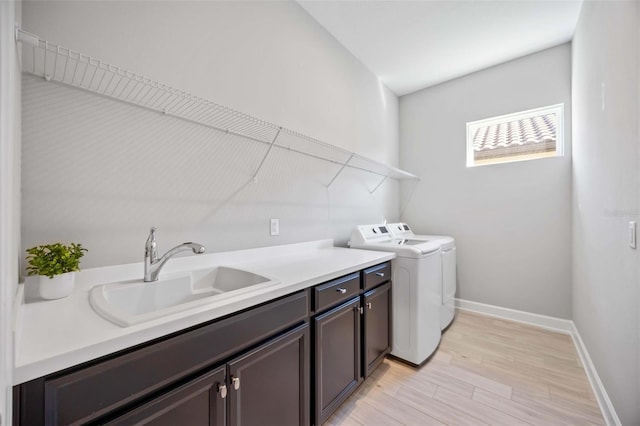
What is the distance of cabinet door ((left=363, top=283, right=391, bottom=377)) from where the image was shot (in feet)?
5.52

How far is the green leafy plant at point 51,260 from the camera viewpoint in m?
0.88

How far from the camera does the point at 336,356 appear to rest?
1.43m

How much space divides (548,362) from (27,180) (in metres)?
3.30

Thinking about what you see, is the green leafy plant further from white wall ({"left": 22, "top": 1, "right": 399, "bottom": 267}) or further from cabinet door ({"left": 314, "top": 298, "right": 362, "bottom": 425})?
cabinet door ({"left": 314, "top": 298, "right": 362, "bottom": 425})

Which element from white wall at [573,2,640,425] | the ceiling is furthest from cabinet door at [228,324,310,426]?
the ceiling

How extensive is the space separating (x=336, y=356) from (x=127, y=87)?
166 cm

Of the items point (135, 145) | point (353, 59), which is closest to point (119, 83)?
point (135, 145)

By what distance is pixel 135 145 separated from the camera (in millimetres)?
1208

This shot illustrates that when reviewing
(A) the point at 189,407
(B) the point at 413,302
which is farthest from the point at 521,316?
(A) the point at 189,407

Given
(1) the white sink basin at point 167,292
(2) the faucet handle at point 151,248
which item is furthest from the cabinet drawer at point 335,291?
(2) the faucet handle at point 151,248

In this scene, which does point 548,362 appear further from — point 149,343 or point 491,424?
point 149,343

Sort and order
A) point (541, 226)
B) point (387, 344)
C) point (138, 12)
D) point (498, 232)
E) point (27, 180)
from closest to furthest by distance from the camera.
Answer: point (27, 180)
point (138, 12)
point (387, 344)
point (541, 226)
point (498, 232)

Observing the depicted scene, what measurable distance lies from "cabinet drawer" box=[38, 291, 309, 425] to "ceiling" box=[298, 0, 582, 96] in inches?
93.1

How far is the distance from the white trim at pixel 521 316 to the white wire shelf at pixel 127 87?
2.80m
